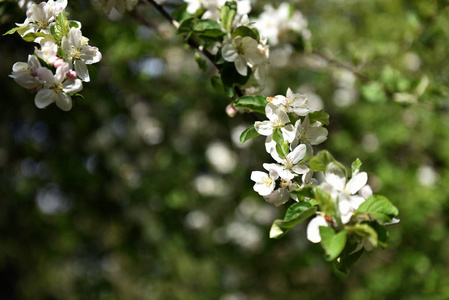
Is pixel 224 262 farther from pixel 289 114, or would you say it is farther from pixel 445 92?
pixel 289 114

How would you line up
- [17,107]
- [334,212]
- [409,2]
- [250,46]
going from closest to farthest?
[334,212]
[250,46]
[409,2]
[17,107]

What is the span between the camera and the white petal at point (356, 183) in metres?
0.80

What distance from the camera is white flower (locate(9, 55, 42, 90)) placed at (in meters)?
0.83

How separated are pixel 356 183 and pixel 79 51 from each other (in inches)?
26.2

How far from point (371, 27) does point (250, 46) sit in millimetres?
4150

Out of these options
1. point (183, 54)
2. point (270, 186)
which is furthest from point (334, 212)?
point (183, 54)

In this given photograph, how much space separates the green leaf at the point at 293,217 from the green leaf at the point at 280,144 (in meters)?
0.13

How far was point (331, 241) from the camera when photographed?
70 centimetres

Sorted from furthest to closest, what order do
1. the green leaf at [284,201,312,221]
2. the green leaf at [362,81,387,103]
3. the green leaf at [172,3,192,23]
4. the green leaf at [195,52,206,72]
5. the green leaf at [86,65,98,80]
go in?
the green leaf at [362,81,387,103] → the green leaf at [172,3,192,23] → the green leaf at [195,52,206,72] → the green leaf at [86,65,98,80] → the green leaf at [284,201,312,221]

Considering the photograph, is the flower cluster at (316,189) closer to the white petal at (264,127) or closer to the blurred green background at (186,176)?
the white petal at (264,127)

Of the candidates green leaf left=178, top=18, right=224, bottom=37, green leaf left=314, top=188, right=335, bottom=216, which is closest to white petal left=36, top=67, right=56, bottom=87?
green leaf left=178, top=18, right=224, bottom=37

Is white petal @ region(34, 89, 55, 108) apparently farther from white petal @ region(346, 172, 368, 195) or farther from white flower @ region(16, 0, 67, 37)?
white petal @ region(346, 172, 368, 195)

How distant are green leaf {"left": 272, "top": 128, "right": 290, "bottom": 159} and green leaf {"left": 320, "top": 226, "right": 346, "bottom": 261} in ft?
0.69

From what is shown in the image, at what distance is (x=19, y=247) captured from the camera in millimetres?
3920
